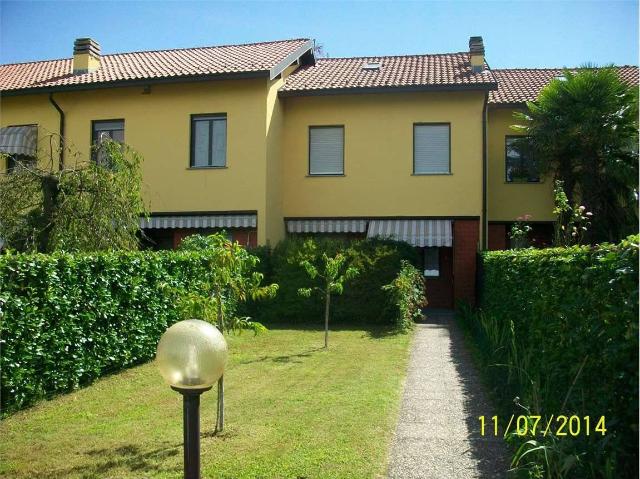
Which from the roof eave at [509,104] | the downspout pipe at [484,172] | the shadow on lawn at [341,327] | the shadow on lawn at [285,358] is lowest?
the shadow on lawn at [285,358]

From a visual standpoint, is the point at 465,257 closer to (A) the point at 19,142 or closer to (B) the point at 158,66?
(B) the point at 158,66

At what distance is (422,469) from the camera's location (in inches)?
227

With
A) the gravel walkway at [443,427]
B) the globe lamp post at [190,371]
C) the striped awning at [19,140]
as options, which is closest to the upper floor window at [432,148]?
the gravel walkway at [443,427]

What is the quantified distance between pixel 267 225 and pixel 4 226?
904 cm

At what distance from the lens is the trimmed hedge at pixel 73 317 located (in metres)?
7.80

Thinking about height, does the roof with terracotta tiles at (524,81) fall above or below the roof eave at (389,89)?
above

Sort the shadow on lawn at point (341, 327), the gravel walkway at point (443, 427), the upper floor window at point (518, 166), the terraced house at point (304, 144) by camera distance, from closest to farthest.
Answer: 1. the gravel walkway at point (443, 427)
2. the shadow on lawn at point (341, 327)
3. the terraced house at point (304, 144)
4. the upper floor window at point (518, 166)

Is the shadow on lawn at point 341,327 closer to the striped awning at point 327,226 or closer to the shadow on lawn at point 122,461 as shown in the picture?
the striped awning at point 327,226

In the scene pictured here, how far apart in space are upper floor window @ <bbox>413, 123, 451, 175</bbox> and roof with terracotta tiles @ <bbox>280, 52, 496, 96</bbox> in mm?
1559

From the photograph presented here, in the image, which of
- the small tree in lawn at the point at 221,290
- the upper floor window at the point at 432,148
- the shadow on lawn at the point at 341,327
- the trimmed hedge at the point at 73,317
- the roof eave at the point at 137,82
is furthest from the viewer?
the upper floor window at the point at 432,148

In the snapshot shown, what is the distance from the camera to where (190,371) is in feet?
14.0

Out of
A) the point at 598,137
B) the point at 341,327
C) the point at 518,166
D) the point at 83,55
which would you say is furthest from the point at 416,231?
the point at 83,55

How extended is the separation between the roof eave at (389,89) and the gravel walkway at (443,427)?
11.7 m

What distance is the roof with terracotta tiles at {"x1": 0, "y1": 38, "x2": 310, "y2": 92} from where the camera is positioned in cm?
2014
